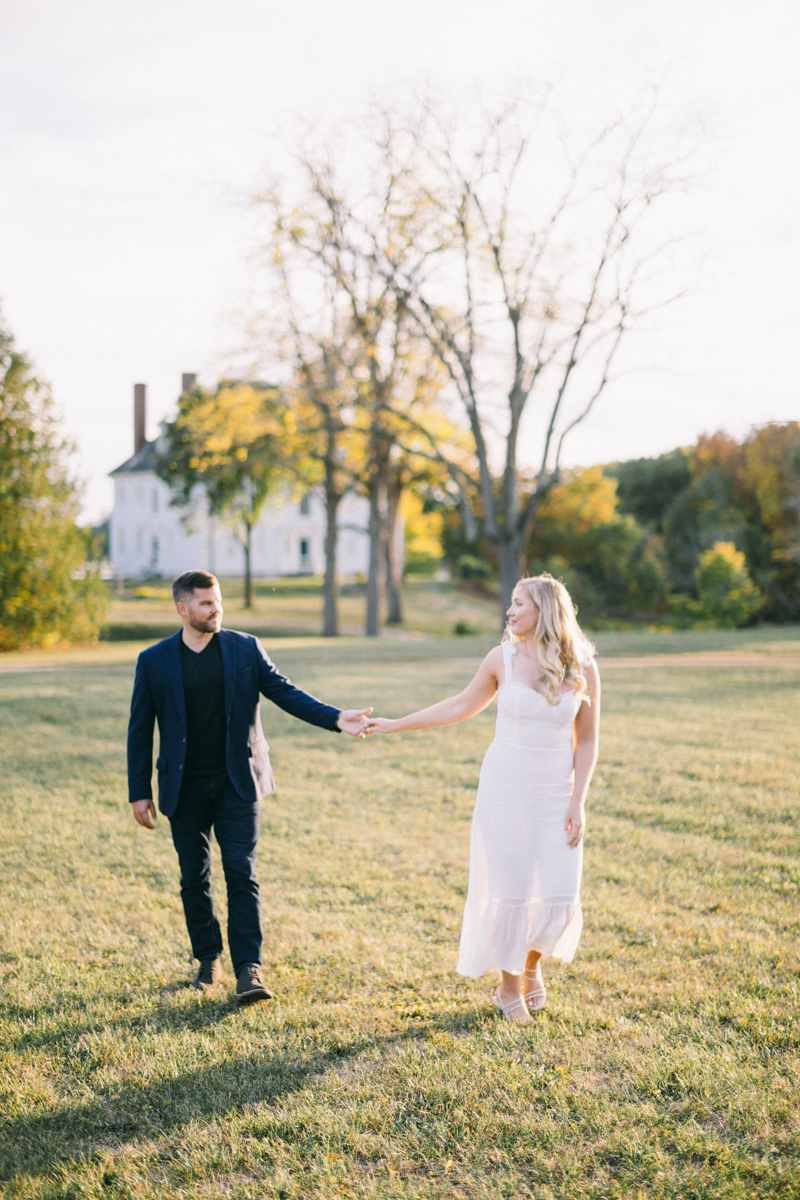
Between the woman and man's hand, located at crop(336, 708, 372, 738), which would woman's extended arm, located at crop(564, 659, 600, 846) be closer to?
the woman

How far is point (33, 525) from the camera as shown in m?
26.0

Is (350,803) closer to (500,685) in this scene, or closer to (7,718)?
(500,685)

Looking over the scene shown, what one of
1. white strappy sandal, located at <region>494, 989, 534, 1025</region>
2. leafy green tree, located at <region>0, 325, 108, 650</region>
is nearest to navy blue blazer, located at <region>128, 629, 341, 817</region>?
white strappy sandal, located at <region>494, 989, 534, 1025</region>

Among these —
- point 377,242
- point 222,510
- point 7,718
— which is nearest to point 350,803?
point 7,718

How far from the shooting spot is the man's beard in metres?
4.38

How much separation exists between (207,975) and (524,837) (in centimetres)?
179

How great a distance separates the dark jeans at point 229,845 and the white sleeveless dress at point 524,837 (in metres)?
1.08

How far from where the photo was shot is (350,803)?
857 cm

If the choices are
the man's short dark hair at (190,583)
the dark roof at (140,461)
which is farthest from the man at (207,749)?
the dark roof at (140,461)

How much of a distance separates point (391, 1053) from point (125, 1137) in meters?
1.09

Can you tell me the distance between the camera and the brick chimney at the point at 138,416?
55062 millimetres

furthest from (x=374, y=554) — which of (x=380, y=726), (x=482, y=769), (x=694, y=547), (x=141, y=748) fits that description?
(x=482, y=769)

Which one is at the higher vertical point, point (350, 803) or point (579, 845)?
point (579, 845)

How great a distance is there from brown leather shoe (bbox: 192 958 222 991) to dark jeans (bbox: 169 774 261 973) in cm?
22
